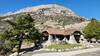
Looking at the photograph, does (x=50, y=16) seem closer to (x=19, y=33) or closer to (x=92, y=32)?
(x=92, y=32)

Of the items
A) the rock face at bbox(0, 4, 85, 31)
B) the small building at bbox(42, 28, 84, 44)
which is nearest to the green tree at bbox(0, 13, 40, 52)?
the small building at bbox(42, 28, 84, 44)

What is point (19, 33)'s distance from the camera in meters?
59.6

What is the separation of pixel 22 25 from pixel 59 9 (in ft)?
164

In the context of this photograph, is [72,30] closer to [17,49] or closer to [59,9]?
[17,49]

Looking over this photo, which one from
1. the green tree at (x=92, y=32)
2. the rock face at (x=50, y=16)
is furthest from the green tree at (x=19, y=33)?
the rock face at (x=50, y=16)

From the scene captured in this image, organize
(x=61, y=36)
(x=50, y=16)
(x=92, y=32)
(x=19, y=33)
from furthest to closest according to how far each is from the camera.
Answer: (x=50, y=16) → (x=61, y=36) → (x=92, y=32) → (x=19, y=33)

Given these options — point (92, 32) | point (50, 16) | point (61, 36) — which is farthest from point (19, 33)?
point (50, 16)

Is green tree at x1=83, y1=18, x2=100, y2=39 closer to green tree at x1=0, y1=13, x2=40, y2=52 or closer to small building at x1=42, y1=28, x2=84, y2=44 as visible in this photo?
small building at x1=42, y1=28, x2=84, y2=44

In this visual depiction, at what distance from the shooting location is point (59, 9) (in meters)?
107

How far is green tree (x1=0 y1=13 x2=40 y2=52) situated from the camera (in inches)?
Answer: 2324

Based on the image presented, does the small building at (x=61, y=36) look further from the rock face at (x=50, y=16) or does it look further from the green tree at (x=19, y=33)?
the rock face at (x=50, y=16)

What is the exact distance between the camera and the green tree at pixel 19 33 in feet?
194

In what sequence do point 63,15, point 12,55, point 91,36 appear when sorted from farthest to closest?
1. point 63,15
2. point 91,36
3. point 12,55

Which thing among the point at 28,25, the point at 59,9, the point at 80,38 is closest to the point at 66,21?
the point at 59,9
